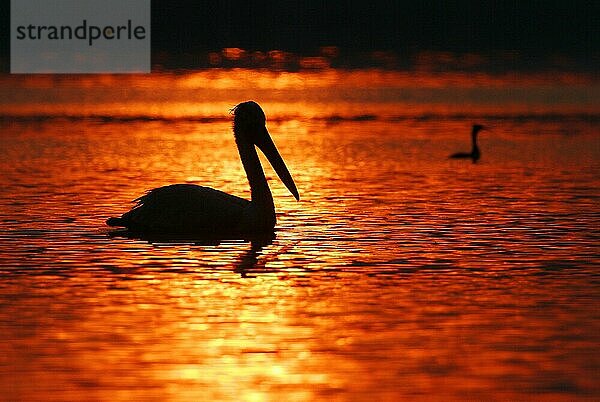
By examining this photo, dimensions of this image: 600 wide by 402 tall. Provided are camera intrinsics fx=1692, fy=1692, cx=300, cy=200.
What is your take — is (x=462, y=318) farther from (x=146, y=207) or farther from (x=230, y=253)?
(x=146, y=207)

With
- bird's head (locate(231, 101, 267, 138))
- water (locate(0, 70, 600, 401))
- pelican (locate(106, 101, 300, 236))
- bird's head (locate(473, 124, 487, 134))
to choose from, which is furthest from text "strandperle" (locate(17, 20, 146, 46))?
pelican (locate(106, 101, 300, 236))

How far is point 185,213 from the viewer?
13.6m

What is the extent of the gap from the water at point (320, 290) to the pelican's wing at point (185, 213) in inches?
14.5

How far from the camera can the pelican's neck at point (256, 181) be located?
1387 centimetres

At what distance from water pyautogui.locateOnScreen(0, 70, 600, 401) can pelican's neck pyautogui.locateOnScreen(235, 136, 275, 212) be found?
0.38m

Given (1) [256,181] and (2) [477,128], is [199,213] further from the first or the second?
(2) [477,128]

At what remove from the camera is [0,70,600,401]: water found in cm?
833

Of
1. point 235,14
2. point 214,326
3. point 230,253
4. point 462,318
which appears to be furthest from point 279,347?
point 235,14

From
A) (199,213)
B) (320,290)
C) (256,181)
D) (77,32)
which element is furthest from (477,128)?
(77,32)

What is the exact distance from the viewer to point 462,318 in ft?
32.2

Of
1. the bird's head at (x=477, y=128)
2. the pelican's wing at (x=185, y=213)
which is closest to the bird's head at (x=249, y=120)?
the pelican's wing at (x=185, y=213)

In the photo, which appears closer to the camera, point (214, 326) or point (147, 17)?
point (214, 326)

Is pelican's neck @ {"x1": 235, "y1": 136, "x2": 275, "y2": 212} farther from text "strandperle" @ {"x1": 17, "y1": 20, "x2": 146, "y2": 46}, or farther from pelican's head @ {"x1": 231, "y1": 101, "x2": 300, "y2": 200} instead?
text "strandperle" @ {"x1": 17, "y1": 20, "x2": 146, "y2": 46}

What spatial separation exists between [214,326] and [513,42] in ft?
162
